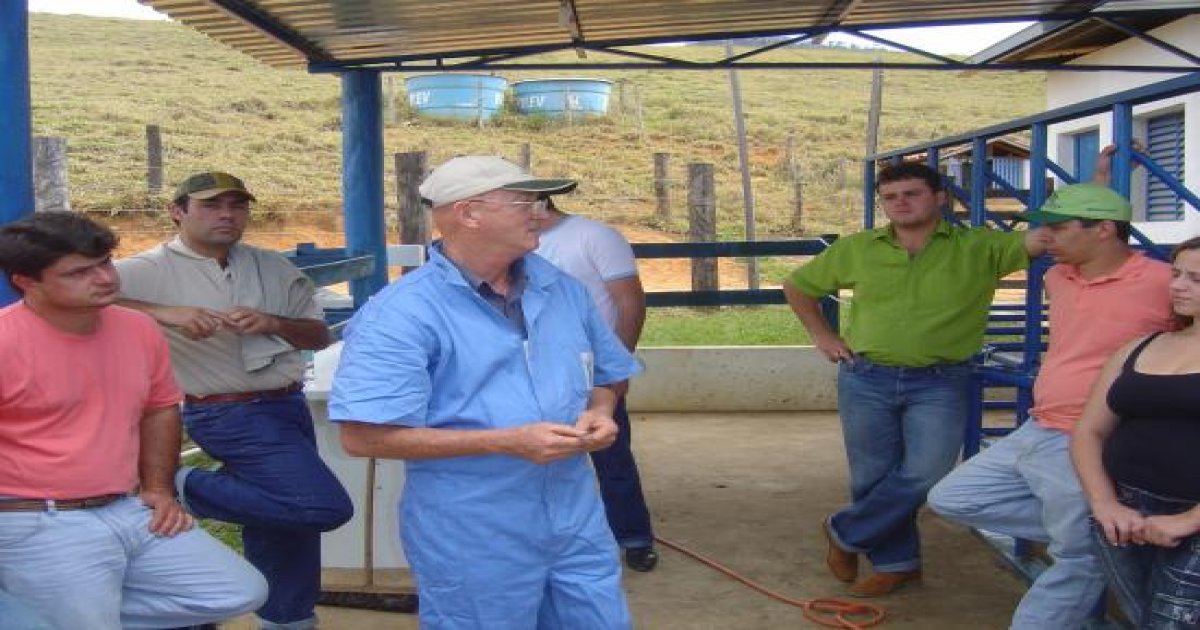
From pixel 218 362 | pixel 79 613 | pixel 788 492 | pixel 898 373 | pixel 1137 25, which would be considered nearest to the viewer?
pixel 79 613

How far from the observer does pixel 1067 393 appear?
3834 millimetres

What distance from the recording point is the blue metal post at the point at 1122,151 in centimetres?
405

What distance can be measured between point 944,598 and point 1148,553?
175 centimetres

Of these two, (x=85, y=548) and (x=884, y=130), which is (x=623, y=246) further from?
(x=884, y=130)

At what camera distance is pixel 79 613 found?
9.80 feet

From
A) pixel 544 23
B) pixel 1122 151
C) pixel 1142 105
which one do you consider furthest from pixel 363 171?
pixel 1142 105

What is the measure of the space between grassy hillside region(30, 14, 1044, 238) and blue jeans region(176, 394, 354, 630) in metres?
15.8

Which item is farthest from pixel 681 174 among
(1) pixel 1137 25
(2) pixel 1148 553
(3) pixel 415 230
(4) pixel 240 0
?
(2) pixel 1148 553

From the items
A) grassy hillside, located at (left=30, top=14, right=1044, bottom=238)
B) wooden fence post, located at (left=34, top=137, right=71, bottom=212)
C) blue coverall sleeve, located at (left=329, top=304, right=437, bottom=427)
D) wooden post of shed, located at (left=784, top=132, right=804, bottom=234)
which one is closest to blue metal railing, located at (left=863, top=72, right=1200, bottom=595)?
blue coverall sleeve, located at (left=329, top=304, right=437, bottom=427)

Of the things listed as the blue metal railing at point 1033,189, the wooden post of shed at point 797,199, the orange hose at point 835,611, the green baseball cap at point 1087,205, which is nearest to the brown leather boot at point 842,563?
the orange hose at point 835,611

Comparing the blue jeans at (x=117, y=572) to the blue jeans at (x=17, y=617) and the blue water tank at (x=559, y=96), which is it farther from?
the blue water tank at (x=559, y=96)

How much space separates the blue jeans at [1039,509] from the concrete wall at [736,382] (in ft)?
17.4

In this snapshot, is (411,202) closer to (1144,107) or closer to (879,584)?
(1144,107)

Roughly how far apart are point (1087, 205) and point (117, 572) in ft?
10.1
